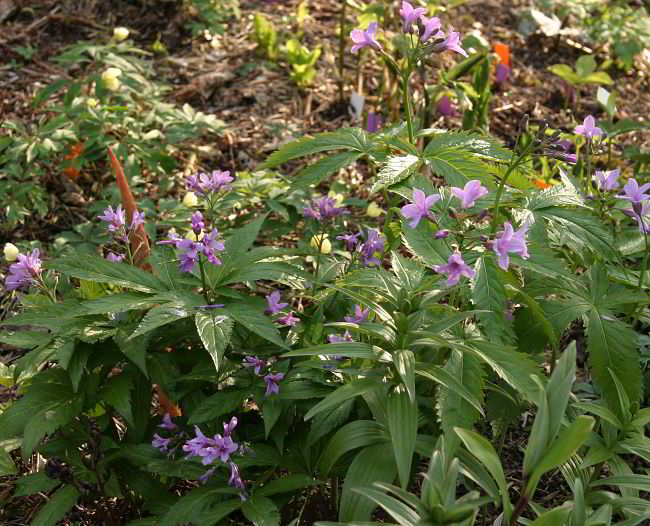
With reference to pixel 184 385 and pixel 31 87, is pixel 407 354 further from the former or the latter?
pixel 31 87

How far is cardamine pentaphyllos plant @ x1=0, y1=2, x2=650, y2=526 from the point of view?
1.79 metres

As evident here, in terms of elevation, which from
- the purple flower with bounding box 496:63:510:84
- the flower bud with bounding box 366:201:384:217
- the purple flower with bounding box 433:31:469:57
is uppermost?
the purple flower with bounding box 433:31:469:57

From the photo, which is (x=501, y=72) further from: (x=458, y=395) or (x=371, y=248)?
(x=458, y=395)

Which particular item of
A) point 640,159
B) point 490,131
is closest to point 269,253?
point 640,159

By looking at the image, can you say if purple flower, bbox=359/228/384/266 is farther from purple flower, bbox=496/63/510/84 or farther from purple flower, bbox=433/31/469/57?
purple flower, bbox=496/63/510/84

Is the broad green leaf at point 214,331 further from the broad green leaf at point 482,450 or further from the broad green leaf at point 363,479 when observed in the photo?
the broad green leaf at point 482,450

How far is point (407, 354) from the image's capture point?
5.75 feet

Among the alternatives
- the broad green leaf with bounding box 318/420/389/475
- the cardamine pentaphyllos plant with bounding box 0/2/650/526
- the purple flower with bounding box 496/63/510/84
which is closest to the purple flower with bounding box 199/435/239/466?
the cardamine pentaphyllos plant with bounding box 0/2/650/526

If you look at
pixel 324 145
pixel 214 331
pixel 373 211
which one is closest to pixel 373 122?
pixel 373 211

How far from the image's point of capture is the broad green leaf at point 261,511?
1.83 meters

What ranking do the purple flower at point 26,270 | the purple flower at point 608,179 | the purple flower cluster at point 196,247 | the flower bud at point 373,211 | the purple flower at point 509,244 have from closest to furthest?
the purple flower at point 509,244 < the purple flower cluster at point 196,247 < the purple flower at point 26,270 < the purple flower at point 608,179 < the flower bud at point 373,211

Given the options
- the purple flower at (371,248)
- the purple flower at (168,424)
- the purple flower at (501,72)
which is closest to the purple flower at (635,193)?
the purple flower at (371,248)

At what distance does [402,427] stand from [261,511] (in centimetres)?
45

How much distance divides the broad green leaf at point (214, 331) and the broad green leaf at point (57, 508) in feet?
1.86
